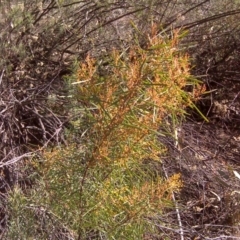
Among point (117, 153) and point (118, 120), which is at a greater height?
point (118, 120)

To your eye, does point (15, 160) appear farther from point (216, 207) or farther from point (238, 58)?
point (238, 58)

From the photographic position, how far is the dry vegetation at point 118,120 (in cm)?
238

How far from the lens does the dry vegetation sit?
2383 millimetres

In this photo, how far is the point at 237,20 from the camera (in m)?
5.17

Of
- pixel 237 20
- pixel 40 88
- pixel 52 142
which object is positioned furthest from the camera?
pixel 237 20

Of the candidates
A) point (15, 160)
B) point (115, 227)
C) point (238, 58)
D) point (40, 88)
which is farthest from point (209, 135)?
point (115, 227)

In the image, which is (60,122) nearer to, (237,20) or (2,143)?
(2,143)

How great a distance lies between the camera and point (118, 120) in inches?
92.1

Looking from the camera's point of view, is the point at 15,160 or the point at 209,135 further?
the point at 209,135

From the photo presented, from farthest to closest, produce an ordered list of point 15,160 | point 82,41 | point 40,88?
1. point 82,41
2. point 40,88
3. point 15,160

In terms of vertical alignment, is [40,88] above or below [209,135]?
above

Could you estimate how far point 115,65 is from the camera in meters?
2.40

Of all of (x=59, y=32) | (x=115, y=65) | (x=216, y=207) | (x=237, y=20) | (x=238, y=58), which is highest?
(x=115, y=65)

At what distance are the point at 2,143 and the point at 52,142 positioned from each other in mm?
325
